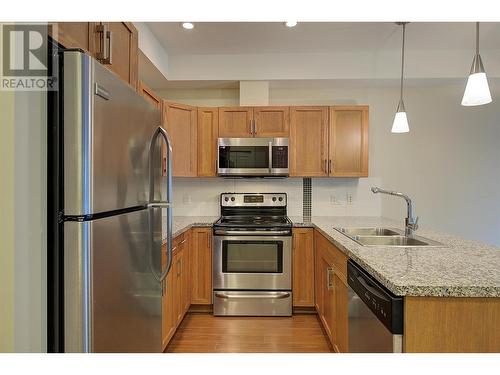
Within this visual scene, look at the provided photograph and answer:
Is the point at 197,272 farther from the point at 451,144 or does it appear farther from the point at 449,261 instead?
the point at 451,144

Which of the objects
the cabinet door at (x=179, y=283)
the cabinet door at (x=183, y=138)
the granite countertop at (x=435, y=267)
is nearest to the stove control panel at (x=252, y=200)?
the cabinet door at (x=183, y=138)

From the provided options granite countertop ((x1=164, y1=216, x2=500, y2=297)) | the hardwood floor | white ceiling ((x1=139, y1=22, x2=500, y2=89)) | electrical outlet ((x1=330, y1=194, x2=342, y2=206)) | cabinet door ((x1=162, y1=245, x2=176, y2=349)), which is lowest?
the hardwood floor

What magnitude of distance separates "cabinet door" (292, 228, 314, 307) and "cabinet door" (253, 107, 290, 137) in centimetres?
109

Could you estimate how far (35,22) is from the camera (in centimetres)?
Result: 88

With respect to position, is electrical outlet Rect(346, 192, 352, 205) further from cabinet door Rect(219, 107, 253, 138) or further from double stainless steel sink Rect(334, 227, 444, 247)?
cabinet door Rect(219, 107, 253, 138)

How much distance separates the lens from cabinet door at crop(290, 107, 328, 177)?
3.19 metres

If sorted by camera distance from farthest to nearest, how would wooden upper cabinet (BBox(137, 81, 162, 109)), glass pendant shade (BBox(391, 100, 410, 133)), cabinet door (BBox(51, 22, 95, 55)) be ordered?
glass pendant shade (BBox(391, 100, 410, 133)) < wooden upper cabinet (BBox(137, 81, 162, 109)) < cabinet door (BBox(51, 22, 95, 55))

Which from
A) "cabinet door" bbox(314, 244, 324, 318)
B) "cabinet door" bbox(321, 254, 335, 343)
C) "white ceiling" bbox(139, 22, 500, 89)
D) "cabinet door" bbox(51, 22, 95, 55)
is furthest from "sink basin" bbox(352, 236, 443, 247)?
"white ceiling" bbox(139, 22, 500, 89)

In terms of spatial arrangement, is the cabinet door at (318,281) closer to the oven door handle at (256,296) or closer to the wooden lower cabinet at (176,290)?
the oven door handle at (256,296)

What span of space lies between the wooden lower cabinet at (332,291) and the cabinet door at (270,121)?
3.85 feet

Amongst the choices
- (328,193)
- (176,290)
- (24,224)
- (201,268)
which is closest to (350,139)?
(328,193)

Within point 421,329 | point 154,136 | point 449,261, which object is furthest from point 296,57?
point 421,329

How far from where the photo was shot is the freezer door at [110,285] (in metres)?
0.91

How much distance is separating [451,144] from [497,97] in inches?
30.4
